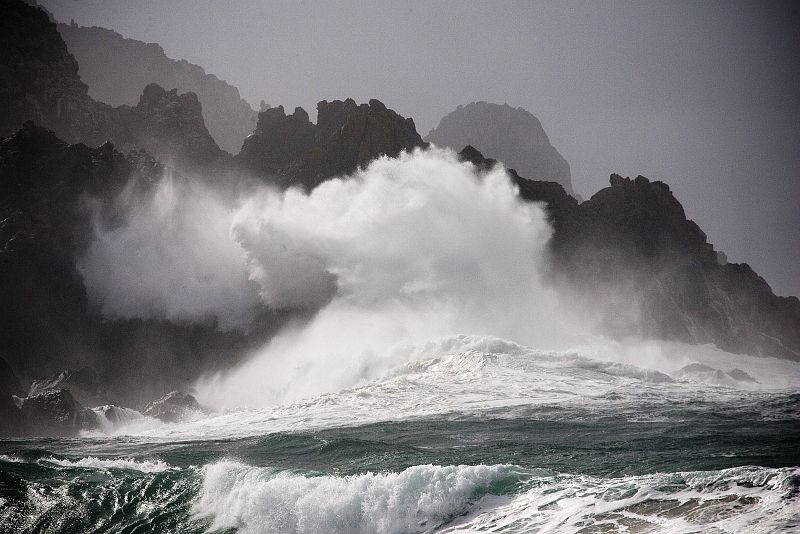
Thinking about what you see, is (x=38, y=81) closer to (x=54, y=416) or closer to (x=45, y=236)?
(x=45, y=236)

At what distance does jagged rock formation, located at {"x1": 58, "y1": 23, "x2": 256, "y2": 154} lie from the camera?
367 ft

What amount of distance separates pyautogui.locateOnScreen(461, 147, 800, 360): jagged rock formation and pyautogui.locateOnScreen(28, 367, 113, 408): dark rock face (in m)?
32.4

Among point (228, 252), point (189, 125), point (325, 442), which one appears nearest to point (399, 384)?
point (325, 442)

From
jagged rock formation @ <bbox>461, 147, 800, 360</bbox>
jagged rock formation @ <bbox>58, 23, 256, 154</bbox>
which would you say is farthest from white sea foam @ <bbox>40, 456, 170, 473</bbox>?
jagged rock formation @ <bbox>58, 23, 256, 154</bbox>

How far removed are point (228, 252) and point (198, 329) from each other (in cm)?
688

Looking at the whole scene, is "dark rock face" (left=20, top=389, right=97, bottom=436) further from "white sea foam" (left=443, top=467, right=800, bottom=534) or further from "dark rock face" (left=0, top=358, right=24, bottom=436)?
"white sea foam" (left=443, top=467, right=800, bottom=534)

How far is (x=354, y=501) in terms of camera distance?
10297 millimetres

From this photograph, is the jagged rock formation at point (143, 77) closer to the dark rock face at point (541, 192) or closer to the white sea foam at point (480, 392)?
the dark rock face at point (541, 192)

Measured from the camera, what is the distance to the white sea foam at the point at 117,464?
569 inches

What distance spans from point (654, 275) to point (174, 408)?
42.7 m

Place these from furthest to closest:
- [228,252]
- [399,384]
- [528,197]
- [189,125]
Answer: [189,125] → [528,197] → [228,252] → [399,384]

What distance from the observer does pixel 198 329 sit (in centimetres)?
4350

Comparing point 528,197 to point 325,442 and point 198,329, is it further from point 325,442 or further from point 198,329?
point 325,442

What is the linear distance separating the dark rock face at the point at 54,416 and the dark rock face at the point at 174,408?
3.51 meters
